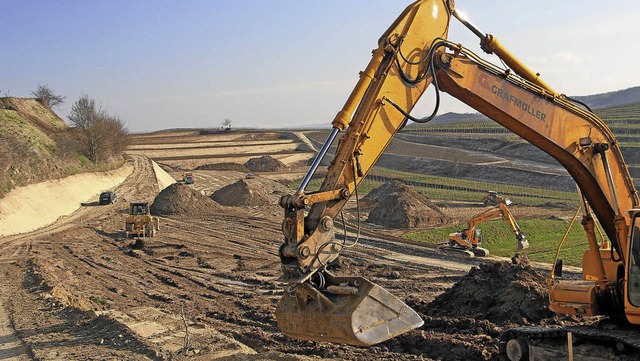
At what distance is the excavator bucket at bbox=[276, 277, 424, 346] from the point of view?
328 inches

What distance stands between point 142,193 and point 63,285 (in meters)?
35.2

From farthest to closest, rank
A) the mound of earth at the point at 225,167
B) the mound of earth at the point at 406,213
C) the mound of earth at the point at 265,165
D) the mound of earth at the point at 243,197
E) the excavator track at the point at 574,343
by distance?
the mound of earth at the point at 225,167, the mound of earth at the point at 265,165, the mound of earth at the point at 243,197, the mound of earth at the point at 406,213, the excavator track at the point at 574,343

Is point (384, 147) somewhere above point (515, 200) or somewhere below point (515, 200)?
above

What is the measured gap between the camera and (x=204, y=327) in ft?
49.3

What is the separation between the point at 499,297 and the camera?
14.9 m

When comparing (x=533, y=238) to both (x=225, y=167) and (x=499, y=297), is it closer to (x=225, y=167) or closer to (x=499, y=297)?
(x=499, y=297)

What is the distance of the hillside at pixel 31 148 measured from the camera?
44.3m

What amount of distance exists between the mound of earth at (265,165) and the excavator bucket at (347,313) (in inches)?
2814

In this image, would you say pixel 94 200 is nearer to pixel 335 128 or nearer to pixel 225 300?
pixel 225 300

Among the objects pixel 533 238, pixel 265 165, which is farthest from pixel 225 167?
pixel 533 238

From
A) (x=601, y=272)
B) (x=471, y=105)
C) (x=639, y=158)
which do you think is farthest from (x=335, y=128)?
(x=639, y=158)

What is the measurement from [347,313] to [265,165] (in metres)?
73.6

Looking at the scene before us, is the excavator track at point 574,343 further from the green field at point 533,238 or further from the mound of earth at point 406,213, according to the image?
the mound of earth at point 406,213

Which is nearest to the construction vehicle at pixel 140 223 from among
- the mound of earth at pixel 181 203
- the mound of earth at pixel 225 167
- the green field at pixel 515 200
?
the green field at pixel 515 200
